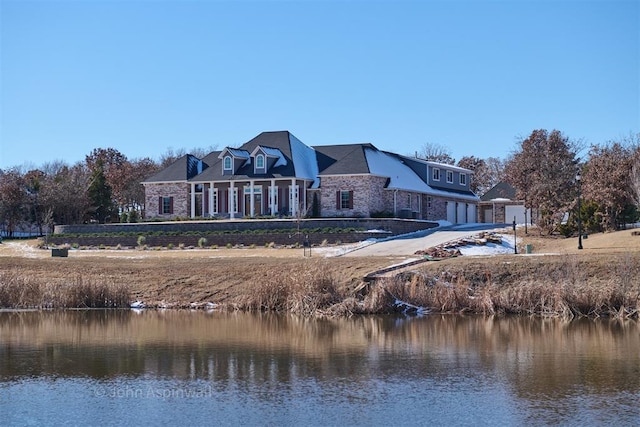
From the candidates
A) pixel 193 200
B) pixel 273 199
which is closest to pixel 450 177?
pixel 273 199

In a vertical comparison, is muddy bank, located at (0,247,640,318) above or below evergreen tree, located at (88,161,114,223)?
below

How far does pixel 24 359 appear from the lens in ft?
74.8

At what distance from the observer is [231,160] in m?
61.7

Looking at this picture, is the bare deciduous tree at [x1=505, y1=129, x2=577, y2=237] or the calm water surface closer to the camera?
the calm water surface

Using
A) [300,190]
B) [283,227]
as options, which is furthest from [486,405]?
[300,190]

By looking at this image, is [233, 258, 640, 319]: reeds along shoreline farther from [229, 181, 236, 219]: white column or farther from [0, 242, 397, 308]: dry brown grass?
[229, 181, 236, 219]: white column

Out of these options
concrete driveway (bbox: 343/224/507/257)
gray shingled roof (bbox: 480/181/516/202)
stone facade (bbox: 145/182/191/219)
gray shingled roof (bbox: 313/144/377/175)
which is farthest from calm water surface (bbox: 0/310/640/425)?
gray shingled roof (bbox: 480/181/516/202)

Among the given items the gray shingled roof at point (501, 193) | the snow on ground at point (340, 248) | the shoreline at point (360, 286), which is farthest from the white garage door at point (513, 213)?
the shoreline at point (360, 286)

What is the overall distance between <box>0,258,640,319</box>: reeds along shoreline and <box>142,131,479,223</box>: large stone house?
2392 cm

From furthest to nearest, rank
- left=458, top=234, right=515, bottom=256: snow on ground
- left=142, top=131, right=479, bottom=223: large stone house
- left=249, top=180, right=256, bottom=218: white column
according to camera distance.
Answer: left=249, top=180, right=256, bottom=218: white column, left=142, top=131, right=479, bottom=223: large stone house, left=458, top=234, right=515, bottom=256: snow on ground

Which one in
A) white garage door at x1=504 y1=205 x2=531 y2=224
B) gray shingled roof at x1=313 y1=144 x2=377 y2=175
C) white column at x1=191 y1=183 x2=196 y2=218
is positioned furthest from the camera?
white garage door at x1=504 y1=205 x2=531 y2=224

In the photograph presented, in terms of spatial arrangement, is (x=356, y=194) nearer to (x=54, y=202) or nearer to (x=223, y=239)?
(x=223, y=239)

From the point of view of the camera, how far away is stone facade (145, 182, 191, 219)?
209 ft

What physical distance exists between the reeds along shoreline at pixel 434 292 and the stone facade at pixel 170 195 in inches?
1122
